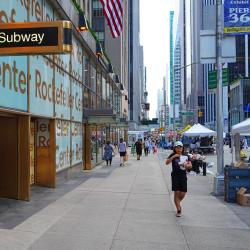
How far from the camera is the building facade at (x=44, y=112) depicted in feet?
35.7

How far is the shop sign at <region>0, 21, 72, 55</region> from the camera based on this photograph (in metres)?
6.60

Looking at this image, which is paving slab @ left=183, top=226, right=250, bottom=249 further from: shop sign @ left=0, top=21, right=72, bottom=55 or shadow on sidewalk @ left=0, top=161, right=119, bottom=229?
shop sign @ left=0, top=21, right=72, bottom=55

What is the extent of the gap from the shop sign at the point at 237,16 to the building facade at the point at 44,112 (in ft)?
17.8

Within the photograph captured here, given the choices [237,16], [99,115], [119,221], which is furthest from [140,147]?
[119,221]

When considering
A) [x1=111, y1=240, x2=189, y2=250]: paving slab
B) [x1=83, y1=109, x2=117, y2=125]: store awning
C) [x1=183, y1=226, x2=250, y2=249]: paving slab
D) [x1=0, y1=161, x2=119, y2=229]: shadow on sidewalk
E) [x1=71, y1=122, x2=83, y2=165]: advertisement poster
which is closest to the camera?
[x1=111, y1=240, x2=189, y2=250]: paving slab

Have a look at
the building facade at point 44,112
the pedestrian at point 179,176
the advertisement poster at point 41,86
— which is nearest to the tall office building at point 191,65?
the building facade at point 44,112

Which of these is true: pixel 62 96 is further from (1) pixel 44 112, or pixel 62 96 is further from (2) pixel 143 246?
(2) pixel 143 246

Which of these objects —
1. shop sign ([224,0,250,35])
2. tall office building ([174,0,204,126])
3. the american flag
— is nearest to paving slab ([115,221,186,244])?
shop sign ([224,0,250,35])

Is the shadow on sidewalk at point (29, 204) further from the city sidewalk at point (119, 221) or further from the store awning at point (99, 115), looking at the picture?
the store awning at point (99, 115)

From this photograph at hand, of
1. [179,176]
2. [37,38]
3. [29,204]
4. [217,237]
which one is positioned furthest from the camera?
[29,204]

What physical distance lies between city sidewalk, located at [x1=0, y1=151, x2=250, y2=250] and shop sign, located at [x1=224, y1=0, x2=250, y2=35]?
5138 millimetres

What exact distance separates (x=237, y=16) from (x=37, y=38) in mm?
8673

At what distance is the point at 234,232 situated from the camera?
27.9 feet

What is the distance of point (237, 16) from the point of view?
44.9 ft
